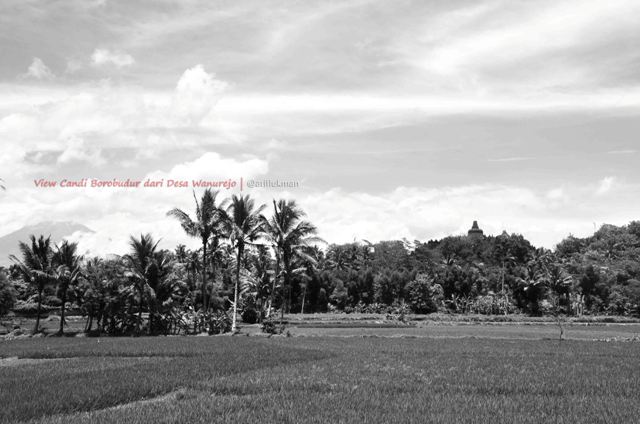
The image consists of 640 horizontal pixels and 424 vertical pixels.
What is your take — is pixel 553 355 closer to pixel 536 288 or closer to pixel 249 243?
pixel 249 243

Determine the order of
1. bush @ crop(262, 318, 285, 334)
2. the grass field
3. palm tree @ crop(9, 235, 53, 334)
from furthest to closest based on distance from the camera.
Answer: palm tree @ crop(9, 235, 53, 334), bush @ crop(262, 318, 285, 334), the grass field

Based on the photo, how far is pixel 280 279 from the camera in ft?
164

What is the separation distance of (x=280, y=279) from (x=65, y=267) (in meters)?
20.6

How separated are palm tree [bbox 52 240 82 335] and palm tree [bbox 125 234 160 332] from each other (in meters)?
4.39

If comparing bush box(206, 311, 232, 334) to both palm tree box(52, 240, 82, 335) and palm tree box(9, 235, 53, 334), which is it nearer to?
palm tree box(52, 240, 82, 335)

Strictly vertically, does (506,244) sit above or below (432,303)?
above

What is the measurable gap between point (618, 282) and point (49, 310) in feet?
202

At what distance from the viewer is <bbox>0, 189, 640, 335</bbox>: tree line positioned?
32188mm

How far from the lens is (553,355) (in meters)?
19.2

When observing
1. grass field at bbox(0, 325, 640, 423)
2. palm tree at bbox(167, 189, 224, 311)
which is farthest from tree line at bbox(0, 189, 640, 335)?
grass field at bbox(0, 325, 640, 423)

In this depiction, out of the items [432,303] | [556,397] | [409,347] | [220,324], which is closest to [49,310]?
[220,324]

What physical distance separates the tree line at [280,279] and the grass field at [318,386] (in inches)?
474

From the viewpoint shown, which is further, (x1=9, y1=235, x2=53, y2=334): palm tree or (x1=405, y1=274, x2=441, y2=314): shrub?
(x1=405, y1=274, x2=441, y2=314): shrub

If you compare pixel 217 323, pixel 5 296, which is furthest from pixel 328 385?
pixel 5 296
